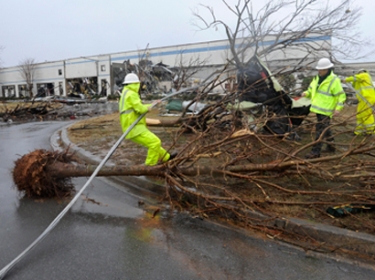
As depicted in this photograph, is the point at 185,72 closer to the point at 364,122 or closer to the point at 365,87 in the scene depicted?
the point at 365,87

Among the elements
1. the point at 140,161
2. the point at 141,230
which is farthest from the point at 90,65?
the point at 141,230

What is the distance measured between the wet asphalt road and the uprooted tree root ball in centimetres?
21

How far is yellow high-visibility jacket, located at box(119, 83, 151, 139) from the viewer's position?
480cm

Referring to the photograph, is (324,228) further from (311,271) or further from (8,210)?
(8,210)

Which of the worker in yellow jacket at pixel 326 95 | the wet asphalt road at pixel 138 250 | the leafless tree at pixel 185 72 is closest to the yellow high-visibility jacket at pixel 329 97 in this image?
the worker in yellow jacket at pixel 326 95

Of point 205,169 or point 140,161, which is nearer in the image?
point 205,169

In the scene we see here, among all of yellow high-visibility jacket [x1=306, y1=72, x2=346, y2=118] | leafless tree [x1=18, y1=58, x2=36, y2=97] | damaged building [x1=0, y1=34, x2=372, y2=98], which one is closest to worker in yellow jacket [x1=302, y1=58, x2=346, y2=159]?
yellow high-visibility jacket [x1=306, y1=72, x2=346, y2=118]

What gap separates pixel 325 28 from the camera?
488 inches

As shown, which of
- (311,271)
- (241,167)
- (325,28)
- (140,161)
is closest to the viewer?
(311,271)

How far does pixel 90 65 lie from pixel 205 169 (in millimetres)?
40286

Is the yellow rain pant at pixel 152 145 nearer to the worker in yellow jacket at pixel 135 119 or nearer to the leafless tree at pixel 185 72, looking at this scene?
the worker in yellow jacket at pixel 135 119

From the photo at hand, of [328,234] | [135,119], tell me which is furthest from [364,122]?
[135,119]

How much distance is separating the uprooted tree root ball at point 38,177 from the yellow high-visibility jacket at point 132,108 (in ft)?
3.62

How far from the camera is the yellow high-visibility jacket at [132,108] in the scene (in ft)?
15.8
